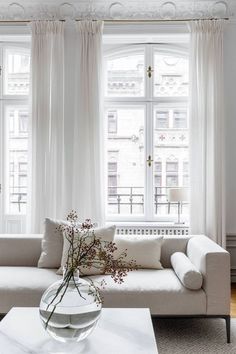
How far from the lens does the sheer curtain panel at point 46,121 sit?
196 inches

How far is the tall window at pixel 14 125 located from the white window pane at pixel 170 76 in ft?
5.46

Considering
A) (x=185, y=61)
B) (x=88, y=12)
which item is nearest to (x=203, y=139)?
(x=185, y=61)

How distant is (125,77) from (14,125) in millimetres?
1546

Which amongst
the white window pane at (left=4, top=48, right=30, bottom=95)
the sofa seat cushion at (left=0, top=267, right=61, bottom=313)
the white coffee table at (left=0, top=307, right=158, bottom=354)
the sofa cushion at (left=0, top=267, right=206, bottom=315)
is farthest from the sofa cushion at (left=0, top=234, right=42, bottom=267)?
the white window pane at (left=4, top=48, right=30, bottom=95)

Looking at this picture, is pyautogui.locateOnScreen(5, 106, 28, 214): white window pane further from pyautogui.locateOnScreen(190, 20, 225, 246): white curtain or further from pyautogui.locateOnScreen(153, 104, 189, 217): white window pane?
pyautogui.locateOnScreen(190, 20, 225, 246): white curtain

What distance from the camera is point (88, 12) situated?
200 inches

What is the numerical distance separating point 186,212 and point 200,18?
2.36 m

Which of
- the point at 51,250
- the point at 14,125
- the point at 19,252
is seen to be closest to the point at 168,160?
the point at 14,125

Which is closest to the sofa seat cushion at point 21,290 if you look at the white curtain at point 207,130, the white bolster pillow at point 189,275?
the white bolster pillow at point 189,275

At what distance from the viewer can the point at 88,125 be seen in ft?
16.4

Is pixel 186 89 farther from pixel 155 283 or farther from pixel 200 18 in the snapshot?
pixel 155 283

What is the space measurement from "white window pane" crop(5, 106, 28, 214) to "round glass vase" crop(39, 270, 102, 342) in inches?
131

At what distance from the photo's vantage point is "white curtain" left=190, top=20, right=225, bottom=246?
4867mm

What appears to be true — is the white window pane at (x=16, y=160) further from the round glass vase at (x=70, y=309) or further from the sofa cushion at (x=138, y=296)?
the round glass vase at (x=70, y=309)
